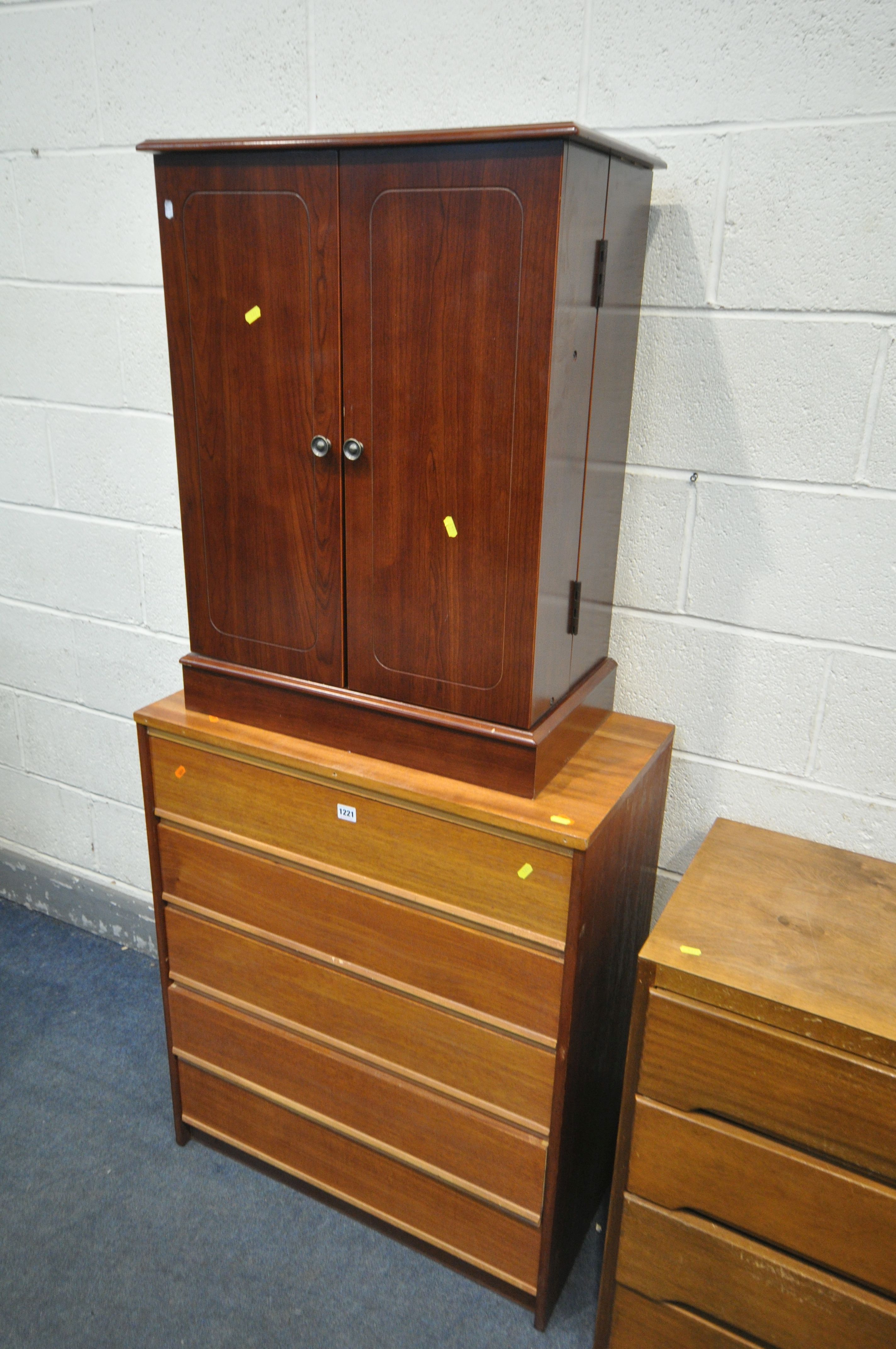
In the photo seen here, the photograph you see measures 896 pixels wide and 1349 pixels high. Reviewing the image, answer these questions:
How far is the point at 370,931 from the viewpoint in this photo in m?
1.49

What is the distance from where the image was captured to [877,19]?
1.23 metres

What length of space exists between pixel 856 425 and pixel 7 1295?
198 cm

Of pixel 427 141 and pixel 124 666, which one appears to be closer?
pixel 427 141

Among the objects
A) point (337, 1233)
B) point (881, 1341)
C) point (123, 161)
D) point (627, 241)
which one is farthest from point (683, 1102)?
point (123, 161)

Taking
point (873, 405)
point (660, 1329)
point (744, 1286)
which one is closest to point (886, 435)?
point (873, 405)

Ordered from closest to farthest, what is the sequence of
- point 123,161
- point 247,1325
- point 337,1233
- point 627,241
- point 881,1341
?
1. point 881,1341
2. point 627,241
3. point 247,1325
4. point 337,1233
5. point 123,161

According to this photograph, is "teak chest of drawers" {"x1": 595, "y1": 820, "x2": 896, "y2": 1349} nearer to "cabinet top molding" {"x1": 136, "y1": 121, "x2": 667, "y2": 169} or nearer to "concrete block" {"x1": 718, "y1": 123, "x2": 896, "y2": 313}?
"concrete block" {"x1": 718, "y1": 123, "x2": 896, "y2": 313}

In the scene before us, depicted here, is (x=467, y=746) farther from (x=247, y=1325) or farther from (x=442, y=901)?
(x=247, y=1325)

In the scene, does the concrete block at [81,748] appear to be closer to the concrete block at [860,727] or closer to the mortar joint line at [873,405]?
the concrete block at [860,727]

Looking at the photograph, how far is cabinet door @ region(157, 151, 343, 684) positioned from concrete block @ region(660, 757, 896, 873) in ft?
2.20

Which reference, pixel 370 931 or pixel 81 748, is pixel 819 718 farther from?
pixel 81 748

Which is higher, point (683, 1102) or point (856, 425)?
point (856, 425)

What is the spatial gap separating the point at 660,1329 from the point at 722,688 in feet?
3.19

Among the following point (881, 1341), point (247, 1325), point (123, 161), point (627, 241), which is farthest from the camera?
point (123, 161)
